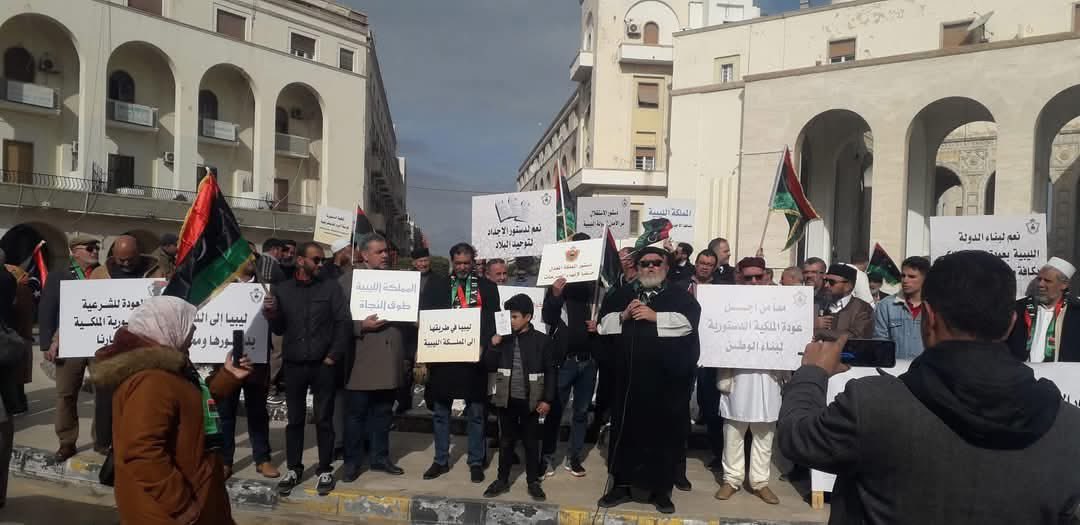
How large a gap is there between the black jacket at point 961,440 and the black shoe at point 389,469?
219 inches

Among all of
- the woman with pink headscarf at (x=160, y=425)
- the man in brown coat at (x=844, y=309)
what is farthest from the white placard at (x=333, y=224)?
the woman with pink headscarf at (x=160, y=425)

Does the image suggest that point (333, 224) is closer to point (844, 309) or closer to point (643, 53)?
point (844, 309)

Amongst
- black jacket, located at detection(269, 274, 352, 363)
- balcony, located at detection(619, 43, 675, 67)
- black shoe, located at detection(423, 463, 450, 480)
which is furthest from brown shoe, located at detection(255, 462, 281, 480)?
balcony, located at detection(619, 43, 675, 67)

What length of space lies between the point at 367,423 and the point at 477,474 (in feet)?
4.04

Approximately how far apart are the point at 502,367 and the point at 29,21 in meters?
31.4

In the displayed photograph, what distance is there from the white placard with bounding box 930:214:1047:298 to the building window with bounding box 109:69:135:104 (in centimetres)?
3349

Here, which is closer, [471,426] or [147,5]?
[471,426]

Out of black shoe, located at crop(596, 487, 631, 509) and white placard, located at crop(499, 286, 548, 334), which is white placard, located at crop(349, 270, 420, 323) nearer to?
white placard, located at crop(499, 286, 548, 334)

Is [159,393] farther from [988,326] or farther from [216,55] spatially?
[216,55]

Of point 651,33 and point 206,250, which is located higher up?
point 651,33

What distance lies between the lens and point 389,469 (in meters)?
6.98

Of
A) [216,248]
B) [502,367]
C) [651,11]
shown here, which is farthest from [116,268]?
[651,11]

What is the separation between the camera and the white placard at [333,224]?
12.4 meters

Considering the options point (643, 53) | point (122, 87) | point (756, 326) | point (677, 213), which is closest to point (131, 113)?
point (122, 87)
